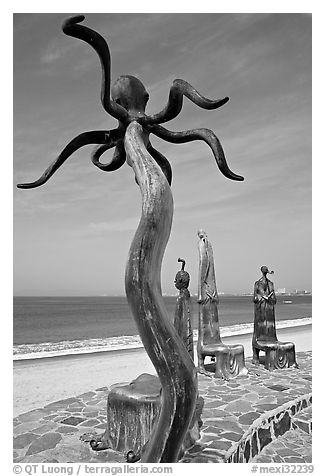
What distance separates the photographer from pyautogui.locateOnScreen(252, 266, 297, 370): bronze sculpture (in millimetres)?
7477

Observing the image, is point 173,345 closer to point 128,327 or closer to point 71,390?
point 71,390

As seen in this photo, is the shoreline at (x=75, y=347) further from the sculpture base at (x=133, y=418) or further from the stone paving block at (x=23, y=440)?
the sculpture base at (x=133, y=418)

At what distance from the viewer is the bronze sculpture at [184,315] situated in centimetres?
503

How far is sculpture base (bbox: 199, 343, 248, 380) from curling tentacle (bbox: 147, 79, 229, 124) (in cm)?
483

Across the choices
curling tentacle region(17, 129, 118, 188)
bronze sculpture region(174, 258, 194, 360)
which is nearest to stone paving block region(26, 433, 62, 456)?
bronze sculpture region(174, 258, 194, 360)

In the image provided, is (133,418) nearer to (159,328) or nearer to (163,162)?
(159,328)

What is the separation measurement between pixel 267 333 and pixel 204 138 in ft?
18.5

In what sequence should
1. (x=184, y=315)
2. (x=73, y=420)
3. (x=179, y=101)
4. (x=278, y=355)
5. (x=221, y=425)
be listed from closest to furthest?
(x=179, y=101), (x=221, y=425), (x=73, y=420), (x=184, y=315), (x=278, y=355)

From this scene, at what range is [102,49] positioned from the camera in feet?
8.70

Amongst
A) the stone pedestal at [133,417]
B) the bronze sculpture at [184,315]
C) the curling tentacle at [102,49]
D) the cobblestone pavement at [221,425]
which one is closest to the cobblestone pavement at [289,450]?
the cobblestone pavement at [221,425]

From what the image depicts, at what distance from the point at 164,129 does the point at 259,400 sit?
419 cm

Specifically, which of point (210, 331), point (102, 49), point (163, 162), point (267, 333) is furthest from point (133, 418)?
point (267, 333)

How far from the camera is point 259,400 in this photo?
18.6ft

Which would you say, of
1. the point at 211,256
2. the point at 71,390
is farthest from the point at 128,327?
the point at 211,256
